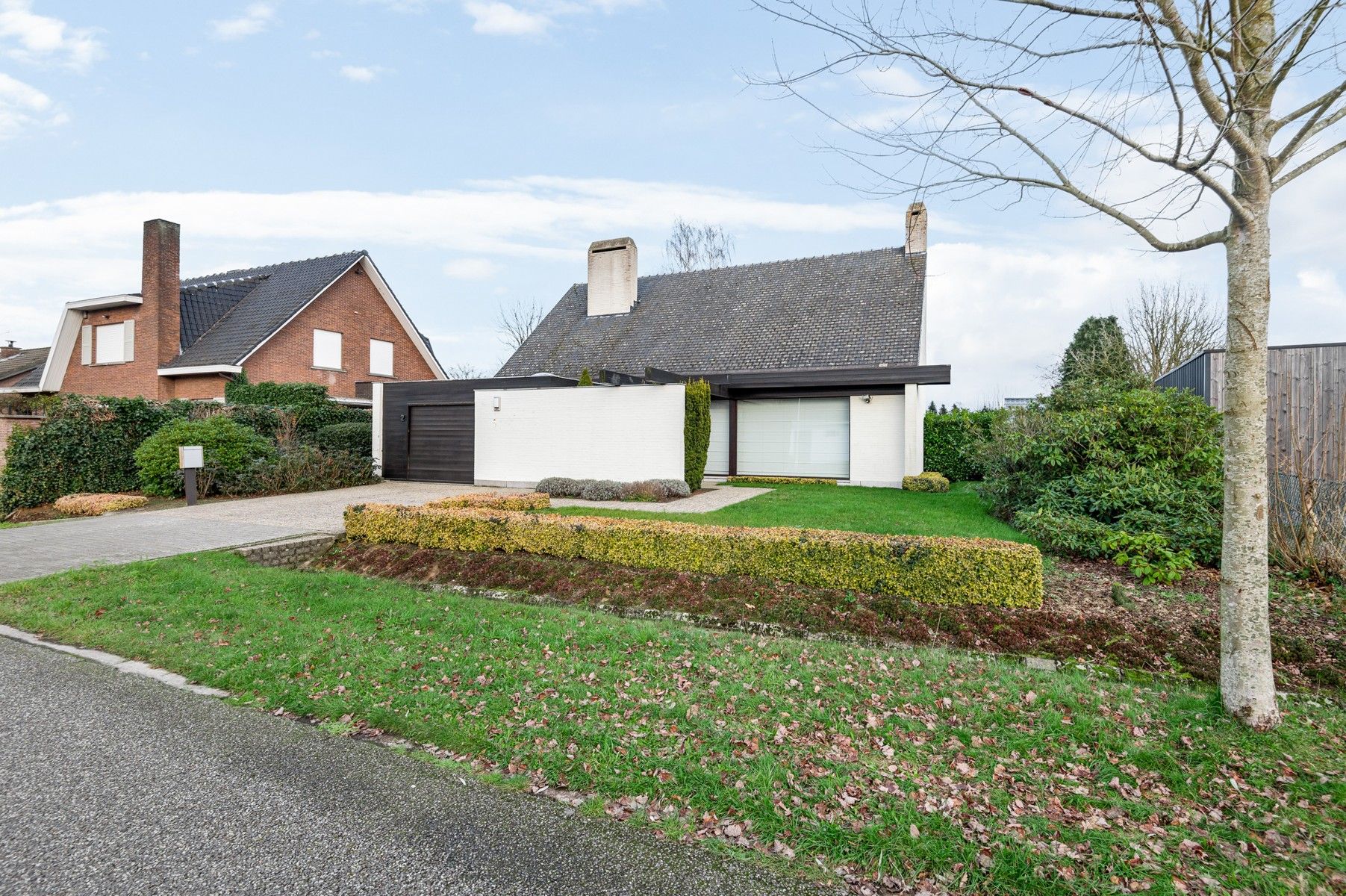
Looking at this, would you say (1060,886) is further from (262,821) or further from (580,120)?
(580,120)

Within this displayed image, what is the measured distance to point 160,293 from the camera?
19.0m

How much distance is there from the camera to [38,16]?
7648 millimetres

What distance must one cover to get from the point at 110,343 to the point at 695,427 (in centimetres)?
1902

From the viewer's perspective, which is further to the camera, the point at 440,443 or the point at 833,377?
the point at 440,443

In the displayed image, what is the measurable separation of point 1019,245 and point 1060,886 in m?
7.23

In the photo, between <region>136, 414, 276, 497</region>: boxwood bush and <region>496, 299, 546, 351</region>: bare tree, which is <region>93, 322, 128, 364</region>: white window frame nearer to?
<region>136, 414, 276, 497</region>: boxwood bush

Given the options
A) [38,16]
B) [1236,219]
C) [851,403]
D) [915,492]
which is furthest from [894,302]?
[38,16]

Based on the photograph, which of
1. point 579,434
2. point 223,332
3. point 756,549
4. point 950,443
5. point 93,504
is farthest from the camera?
point 223,332

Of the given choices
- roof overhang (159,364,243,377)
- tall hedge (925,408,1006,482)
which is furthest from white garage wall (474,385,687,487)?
roof overhang (159,364,243,377)

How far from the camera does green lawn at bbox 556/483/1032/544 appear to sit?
325 inches

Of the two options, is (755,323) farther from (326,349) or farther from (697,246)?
(697,246)

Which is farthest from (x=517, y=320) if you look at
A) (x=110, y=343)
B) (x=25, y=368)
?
(x=25, y=368)

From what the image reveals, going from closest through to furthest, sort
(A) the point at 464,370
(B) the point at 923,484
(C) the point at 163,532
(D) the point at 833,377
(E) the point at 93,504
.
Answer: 1. (C) the point at 163,532
2. (E) the point at 93,504
3. (B) the point at 923,484
4. (D) the point at 833,377
5. (A) the point at 464,370

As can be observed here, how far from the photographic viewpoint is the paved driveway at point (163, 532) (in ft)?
23.3
